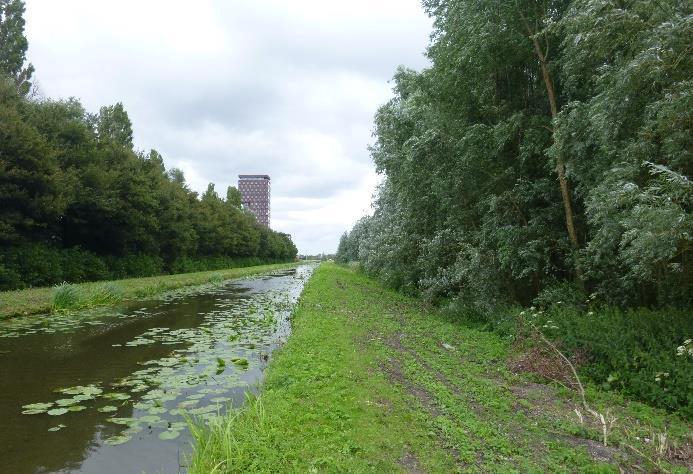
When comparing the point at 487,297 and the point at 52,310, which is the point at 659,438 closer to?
the point at 487,297

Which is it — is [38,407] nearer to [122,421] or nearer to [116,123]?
[122,421]

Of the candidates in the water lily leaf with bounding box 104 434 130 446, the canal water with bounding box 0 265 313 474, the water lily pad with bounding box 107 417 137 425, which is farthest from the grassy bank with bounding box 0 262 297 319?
the water lily leaf with bounding box 104 434 130 446

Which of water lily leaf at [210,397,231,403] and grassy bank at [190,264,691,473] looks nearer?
grassy bank at [190,264,691,473]

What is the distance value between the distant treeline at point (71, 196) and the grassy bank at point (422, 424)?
16.8 meters

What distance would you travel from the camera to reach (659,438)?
488cm

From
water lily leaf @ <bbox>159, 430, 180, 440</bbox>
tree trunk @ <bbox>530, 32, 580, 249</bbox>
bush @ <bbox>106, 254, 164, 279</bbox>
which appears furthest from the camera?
bush @ <bbox>106, 254, 164, 279</bbox>

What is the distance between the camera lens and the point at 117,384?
7266mm

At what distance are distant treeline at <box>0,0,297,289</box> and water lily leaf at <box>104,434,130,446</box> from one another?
1604cm

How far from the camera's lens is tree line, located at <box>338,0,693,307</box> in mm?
6270

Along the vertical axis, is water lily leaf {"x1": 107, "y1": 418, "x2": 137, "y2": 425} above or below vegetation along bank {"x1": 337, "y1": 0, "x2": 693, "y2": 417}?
below

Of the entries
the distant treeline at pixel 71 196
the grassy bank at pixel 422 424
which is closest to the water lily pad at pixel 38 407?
the grassy bank at pixel 422 424

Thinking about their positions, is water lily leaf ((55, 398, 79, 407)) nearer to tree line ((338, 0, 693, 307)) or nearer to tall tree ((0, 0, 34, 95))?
tree line ((338, 0, 693, 307))

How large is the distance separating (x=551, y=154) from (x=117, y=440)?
883 centimetres

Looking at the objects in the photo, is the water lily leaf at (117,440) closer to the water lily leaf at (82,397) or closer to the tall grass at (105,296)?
the water lily leaf at (82,397)
